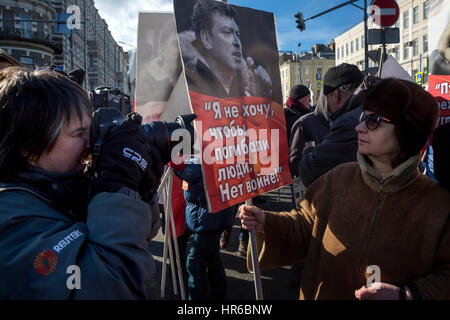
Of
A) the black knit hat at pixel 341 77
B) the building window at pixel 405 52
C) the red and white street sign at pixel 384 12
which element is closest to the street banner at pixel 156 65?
the black knit hat at pixel 341 77

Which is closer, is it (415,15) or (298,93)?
(298,93)

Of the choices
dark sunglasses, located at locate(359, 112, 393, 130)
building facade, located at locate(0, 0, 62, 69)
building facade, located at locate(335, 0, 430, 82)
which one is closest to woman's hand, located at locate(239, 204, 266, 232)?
dark sunglasses, located at locate(359, 112, 393, 130)

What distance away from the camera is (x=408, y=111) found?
1.36 m

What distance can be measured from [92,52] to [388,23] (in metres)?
44.1

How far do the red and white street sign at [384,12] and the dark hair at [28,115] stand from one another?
14.6 feet

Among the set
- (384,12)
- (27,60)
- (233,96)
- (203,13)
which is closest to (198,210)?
(233,96)

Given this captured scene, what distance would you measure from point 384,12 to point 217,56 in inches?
146

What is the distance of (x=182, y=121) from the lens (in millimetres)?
1264

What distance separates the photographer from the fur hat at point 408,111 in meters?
1.34

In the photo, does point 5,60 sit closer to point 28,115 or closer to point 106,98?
point 28,115

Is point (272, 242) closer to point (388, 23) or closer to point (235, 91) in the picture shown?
point (235, 91)

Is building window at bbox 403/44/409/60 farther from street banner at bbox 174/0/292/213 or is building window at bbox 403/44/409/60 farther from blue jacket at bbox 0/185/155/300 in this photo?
blue jacket at bbox 0/185/155/300

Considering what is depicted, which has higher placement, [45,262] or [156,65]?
[156,65]

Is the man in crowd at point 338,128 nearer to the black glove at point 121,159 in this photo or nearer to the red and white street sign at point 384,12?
the black glove at point 121,159
